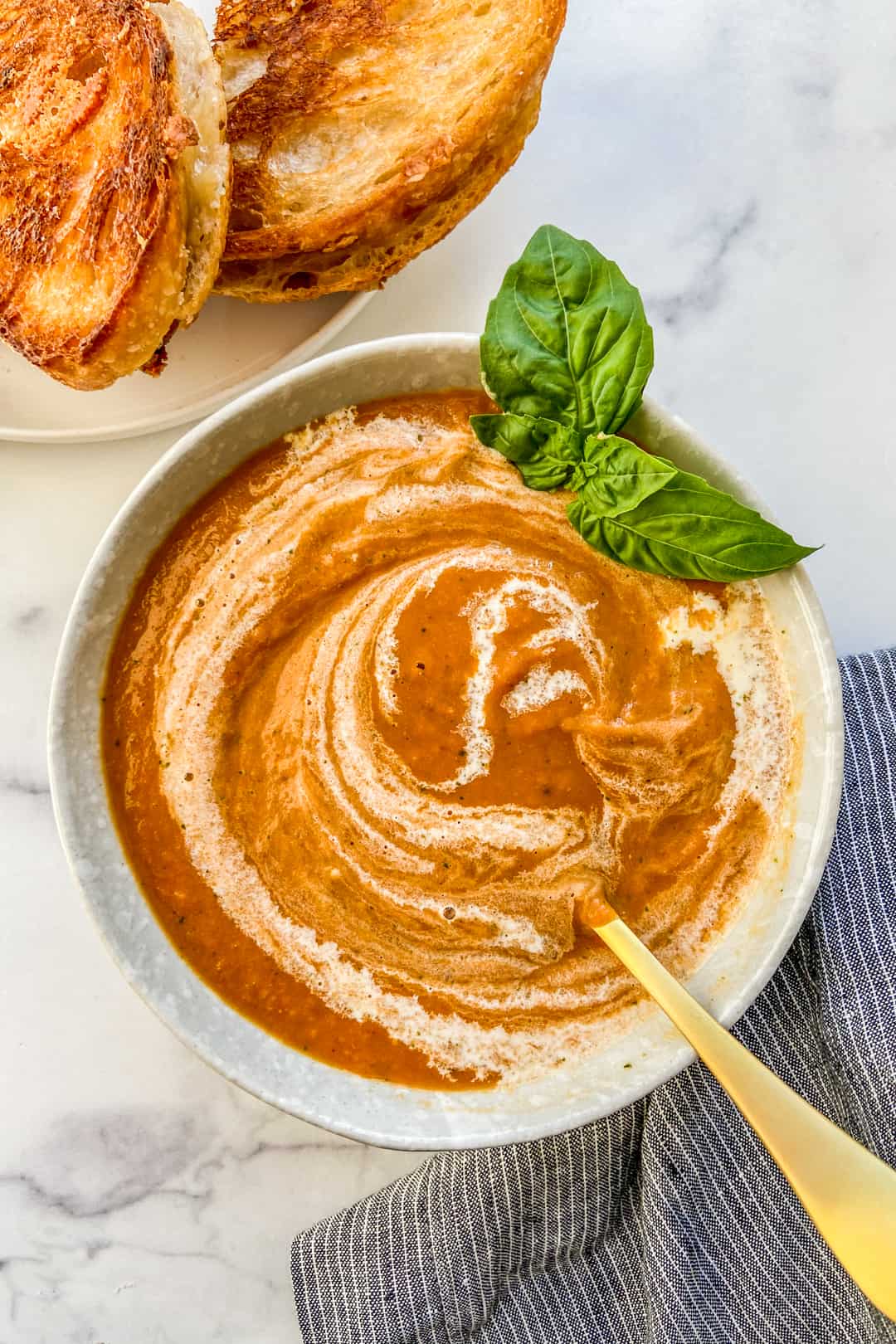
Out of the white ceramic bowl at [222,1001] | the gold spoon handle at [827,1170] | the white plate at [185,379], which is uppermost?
the white plate at [185,379]

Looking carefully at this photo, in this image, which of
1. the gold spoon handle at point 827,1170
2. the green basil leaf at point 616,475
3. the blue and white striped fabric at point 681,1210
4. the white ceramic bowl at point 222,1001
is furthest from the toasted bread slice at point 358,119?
the gold spoon handle at point 827,1170

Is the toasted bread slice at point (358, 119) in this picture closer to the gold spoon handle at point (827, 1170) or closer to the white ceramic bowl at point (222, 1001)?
the white ceramic bowl at point (222, 1001)

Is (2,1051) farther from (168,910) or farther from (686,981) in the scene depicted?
(686,981)

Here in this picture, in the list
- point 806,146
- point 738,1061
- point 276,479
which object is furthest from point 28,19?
point 738,1061

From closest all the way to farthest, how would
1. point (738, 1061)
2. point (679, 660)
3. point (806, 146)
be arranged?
point (738, 1061) → point (679, 660) → point (806, 146)

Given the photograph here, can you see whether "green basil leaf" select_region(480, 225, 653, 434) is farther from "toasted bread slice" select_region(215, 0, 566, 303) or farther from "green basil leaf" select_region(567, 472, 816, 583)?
"toasted bread slice" select_region(215, 0, 566, 303)

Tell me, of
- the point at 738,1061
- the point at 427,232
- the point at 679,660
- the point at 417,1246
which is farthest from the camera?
the point at 417,1246

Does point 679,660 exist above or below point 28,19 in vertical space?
below

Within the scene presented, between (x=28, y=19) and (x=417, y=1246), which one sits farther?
(x=417, y=1246)
